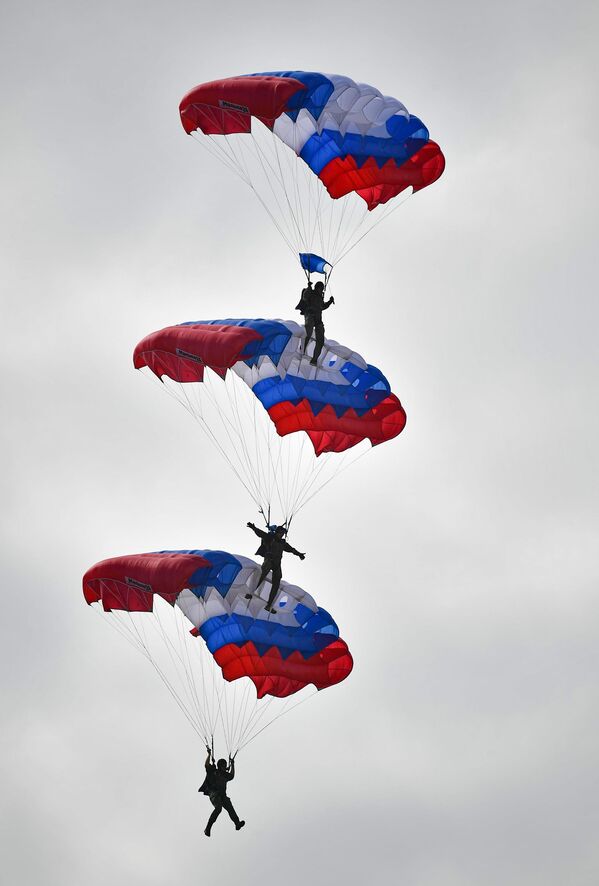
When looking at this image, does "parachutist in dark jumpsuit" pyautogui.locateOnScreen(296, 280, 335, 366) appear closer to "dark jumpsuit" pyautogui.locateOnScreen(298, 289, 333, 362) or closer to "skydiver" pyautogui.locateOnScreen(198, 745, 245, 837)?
"dark jumpsuit" pyautogui.locateOnScreen(298, 289, 333, 362)

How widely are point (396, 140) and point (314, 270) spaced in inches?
119

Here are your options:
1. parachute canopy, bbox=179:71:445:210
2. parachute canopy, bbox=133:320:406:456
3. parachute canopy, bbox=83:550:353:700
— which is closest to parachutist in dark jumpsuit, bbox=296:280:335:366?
parachute canopy, bbox=133:320:406:456

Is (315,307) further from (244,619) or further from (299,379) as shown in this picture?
(244,619)

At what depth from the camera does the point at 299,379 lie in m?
43.9

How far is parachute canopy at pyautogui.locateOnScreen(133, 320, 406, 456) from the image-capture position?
4366cm

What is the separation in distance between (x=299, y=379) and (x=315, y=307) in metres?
1.62

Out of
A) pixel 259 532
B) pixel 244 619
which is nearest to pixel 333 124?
pixel 259 532

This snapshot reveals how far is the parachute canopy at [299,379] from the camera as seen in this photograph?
1719 inches

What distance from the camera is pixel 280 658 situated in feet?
143

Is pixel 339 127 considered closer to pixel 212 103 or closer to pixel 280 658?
pixel 212 103

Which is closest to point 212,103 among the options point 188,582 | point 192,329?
point 192,329

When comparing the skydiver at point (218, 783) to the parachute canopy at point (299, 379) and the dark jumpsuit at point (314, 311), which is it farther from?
the dark jumpsuit at point (314, 311)

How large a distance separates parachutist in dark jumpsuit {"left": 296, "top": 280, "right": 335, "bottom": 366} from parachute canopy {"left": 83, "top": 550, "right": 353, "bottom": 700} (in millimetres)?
4687

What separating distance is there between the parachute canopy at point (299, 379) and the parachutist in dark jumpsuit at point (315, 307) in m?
0.58
